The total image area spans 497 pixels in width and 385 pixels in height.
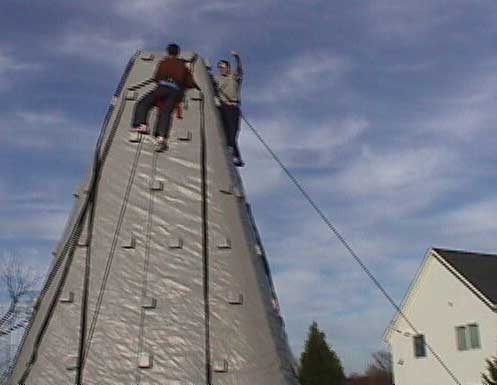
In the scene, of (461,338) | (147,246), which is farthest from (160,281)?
(461,338)

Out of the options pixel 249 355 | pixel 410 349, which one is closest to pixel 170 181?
pixel 249 355

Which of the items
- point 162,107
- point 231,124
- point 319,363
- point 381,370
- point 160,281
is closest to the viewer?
point 160,281

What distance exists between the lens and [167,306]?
6.76 meters

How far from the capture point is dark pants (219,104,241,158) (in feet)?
27.4

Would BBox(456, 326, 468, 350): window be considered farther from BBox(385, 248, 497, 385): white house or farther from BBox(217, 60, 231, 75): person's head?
BBox(217, 60, 231, 75): person's head

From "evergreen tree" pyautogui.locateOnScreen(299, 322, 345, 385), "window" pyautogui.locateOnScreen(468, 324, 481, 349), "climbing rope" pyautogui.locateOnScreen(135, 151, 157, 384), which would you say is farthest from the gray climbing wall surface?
"window" pyautogui.locateOnScreen(468, 324, 481, 349)

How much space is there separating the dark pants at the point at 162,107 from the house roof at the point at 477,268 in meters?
24.0

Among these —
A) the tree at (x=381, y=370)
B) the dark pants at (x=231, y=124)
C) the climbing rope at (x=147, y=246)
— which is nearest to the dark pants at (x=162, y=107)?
the climbing rope at (x=147, y=246)

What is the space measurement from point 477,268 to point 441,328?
10.6ft

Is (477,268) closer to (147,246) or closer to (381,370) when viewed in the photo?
(147,246)

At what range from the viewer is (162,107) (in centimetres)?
798

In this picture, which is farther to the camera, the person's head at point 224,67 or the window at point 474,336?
the window at point 474,336

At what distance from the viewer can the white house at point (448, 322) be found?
29438 millimetres

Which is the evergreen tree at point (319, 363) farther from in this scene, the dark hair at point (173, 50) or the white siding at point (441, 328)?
the dark hair at point (173, 50)
